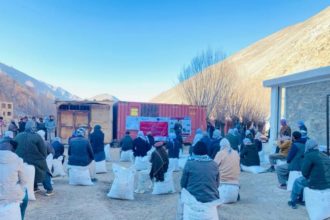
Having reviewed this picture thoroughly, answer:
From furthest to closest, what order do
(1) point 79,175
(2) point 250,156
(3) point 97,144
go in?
(2) point 250,156 < (3) point 97,144 < (1) point 79,175

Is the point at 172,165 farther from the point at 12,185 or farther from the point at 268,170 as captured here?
the point at 12,185

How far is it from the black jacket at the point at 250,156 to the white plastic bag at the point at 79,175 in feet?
17.9

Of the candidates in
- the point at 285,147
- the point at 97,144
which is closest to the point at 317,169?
the point at 285,147

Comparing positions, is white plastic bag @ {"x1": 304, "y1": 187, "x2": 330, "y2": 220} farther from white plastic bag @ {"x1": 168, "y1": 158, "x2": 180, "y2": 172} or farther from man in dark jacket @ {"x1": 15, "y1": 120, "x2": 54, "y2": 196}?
white plastic bag @ {"x1": 168, "y1": 158, "x2": 180, "y2": 172}

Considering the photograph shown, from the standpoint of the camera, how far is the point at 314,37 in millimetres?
62469

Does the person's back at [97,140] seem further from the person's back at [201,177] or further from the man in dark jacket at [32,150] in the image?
the person's back at [201,177]

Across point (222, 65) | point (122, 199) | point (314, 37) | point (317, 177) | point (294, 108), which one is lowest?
point (122, 199)

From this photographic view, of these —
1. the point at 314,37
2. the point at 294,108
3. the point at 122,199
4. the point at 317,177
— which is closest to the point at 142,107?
the point at 294,108

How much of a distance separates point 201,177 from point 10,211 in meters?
2.62

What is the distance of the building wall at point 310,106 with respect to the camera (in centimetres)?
1263

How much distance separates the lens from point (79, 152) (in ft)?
30.0

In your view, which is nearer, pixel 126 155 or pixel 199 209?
pixel 199 209

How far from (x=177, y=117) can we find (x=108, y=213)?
14041mm

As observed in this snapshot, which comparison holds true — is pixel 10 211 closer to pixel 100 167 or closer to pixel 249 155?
pixel 100 167
